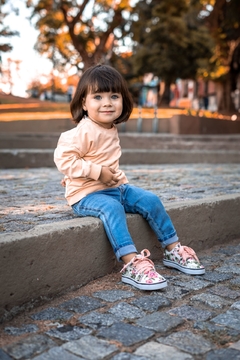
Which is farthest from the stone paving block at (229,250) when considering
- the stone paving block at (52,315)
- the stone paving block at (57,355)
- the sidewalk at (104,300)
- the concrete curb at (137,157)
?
the concrete curb at (137,157)

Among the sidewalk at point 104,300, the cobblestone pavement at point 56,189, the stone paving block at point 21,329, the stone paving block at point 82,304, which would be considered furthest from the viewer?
the cobblestone pavement at point 56,189

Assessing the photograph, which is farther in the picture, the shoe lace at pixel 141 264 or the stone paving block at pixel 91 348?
the shoe lace at pixel 141 264

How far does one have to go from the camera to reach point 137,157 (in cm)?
823

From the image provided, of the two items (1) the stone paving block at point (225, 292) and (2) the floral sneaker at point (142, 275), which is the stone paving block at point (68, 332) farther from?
(1) the stone paving block at point (225, 292)

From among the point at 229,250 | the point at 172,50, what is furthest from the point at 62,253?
the point at 172,50

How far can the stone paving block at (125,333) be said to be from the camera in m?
2.10

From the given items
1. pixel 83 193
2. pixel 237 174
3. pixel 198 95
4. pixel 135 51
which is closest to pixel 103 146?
pixel 83 193

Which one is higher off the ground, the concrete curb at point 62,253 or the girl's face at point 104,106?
the girl's face at point 104,106

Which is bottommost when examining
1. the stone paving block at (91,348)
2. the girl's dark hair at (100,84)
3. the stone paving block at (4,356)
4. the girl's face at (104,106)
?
the stone paving block at (4,356)

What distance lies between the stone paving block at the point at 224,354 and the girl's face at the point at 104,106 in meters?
1.64

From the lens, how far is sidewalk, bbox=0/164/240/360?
2031 millimetres

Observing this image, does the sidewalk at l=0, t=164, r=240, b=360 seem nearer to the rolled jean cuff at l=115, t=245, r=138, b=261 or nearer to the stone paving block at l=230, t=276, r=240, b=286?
the stone paving block at l=230, t=276, r=240, b=286

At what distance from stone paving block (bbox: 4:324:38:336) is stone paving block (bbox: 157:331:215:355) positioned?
0.58m

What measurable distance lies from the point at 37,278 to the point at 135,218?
2.89ft
